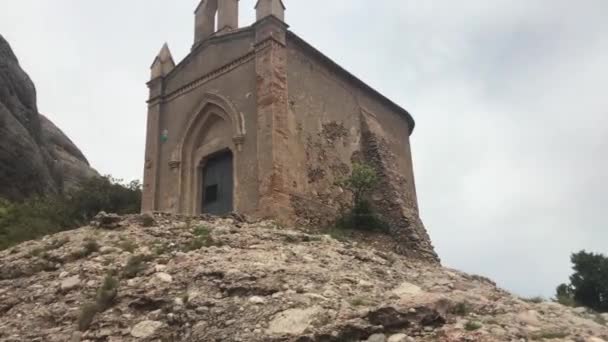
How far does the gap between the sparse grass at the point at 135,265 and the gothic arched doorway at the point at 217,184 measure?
19.3 ft

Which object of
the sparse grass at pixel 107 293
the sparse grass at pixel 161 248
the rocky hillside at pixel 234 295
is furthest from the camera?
the sparse grass at pixel 161 248

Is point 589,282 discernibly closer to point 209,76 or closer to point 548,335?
point 209,76

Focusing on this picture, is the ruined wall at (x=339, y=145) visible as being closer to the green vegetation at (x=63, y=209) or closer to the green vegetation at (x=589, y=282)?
the green vegetation at (x=63, y=209)

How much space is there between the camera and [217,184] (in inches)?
614

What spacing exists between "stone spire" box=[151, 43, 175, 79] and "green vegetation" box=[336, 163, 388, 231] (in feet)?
23.0

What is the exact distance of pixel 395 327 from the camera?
615cm

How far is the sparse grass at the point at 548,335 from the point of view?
5.95 metres

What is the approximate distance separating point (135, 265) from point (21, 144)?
17.2 meters

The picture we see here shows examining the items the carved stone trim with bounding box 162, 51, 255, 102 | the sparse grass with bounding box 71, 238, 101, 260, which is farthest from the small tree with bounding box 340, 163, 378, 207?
the sparse grass with bounding box 71, 238, 101, 260

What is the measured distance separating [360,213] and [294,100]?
3386mm

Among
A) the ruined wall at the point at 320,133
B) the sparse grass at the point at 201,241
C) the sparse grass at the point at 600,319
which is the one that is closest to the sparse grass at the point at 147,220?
the sparse grass at the point at 201,241

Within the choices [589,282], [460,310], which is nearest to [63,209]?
[460,310]

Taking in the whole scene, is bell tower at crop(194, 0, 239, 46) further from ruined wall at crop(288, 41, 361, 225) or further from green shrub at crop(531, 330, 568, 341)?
green shrub at crop(531, 330, 568, 341)

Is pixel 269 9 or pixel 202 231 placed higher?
pixel 269 9
